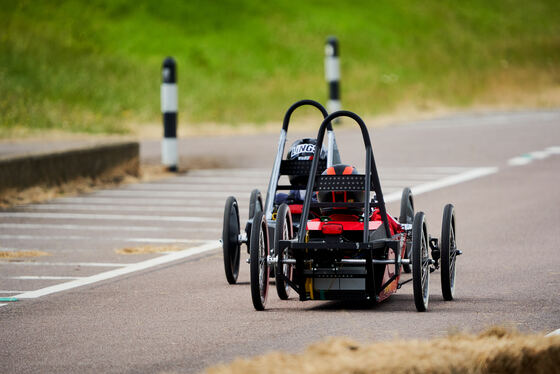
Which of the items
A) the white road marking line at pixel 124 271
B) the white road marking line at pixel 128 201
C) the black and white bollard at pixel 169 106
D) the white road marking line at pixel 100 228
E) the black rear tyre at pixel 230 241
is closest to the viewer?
the white road marking line at pixel 124 271

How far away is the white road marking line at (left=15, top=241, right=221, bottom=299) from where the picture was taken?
945 centimetres

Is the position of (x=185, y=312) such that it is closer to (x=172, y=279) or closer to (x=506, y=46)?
(x=172, y=279)

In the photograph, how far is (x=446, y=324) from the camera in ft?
25.2

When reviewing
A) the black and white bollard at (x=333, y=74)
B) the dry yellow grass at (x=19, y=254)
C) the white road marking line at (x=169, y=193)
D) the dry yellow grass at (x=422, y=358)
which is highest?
the black and white bollard at (x=333, y=74)

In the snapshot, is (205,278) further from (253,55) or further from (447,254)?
(253,55)

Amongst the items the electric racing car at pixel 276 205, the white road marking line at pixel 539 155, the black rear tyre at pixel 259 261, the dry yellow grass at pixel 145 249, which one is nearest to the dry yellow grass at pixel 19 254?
the dry yellow grass at pixel 145 249

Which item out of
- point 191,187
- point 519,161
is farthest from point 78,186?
point 519,161

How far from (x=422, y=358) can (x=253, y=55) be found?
37698 mm

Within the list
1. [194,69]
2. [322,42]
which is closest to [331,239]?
[194,69]

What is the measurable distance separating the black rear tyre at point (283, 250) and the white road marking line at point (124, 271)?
1.85 m

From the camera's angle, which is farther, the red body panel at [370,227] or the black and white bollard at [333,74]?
the black and white bollard at [333,74]

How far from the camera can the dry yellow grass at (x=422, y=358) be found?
17.1 ft

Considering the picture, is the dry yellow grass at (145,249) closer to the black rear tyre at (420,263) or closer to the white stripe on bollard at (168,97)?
the black rear tyre at (420,263)

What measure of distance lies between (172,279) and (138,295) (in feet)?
2.64
